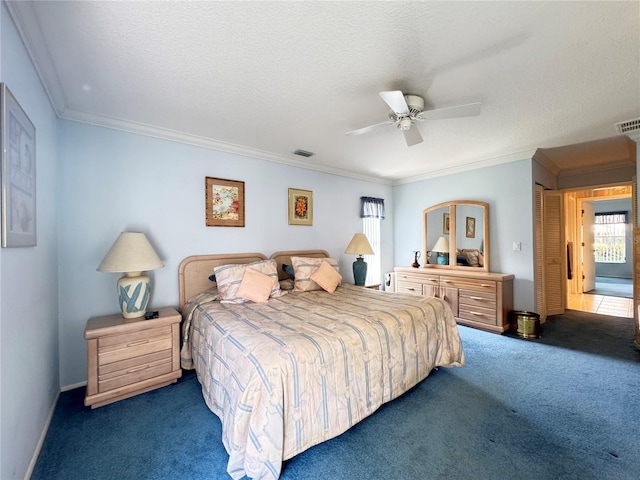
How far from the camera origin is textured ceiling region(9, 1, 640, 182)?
1.44m

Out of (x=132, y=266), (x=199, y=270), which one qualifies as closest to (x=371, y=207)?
(x=199, y=270)

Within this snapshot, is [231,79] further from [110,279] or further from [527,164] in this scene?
[527,164]

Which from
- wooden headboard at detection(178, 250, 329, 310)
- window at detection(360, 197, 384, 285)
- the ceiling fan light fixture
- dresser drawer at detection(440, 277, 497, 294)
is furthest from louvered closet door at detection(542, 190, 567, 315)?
wooden headboard at detection(178, 250, 329, 310)

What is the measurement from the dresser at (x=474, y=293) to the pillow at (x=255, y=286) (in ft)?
9.20

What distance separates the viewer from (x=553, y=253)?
14.8 feet

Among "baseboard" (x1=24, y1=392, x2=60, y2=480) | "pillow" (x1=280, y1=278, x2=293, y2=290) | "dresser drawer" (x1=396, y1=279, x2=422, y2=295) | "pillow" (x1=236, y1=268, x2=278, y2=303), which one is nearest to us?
"baseboard" (x1=24, y1=392, x2=60, y2=480)

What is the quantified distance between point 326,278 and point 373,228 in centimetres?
218

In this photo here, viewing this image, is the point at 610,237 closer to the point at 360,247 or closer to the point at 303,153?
the point at 360,247

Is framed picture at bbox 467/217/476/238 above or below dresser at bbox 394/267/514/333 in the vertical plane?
above

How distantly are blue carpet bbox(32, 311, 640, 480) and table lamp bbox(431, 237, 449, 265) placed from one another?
216 centimetres

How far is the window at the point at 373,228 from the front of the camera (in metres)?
4.94

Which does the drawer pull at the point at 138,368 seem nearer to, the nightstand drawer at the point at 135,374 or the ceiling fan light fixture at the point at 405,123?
the nightstand drawer at the point at 135,374

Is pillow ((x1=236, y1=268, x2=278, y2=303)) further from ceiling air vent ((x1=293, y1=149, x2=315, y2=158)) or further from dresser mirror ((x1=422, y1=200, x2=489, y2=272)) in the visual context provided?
dresser mirror ((x1=422, y1=200, x2=489, y2=272))

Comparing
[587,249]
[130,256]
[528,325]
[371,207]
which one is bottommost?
[528,325]
